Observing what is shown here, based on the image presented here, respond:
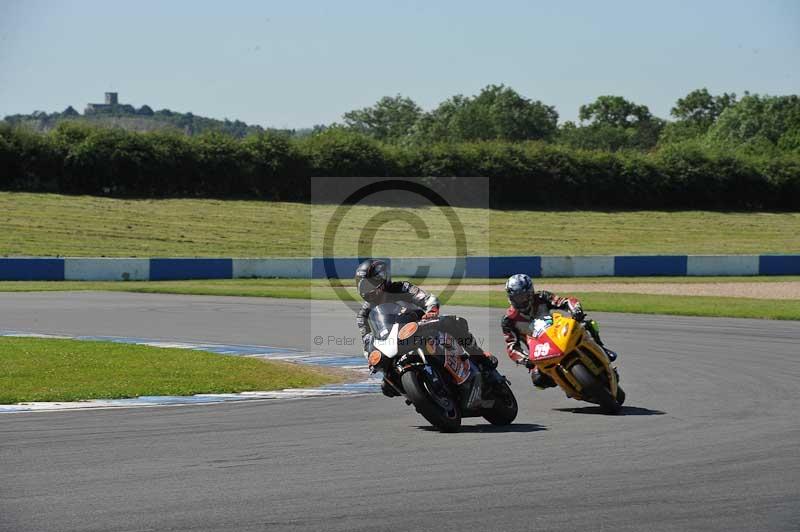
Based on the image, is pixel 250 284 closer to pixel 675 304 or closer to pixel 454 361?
pixel 675 304

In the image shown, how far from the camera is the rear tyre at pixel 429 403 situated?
380 inches

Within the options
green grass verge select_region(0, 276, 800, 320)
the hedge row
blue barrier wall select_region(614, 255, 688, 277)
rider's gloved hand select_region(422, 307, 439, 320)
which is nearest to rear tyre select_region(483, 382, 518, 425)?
rider's gloved hand select_region(422, 307, 439, 320)

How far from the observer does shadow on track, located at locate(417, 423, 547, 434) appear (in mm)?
9914

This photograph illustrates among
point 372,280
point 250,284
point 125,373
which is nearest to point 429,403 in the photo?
point 372,280

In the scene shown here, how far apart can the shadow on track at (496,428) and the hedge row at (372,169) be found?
143 ft

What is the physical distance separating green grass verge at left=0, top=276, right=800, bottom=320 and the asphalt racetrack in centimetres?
1105

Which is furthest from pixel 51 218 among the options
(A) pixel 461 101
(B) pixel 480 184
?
(A) pixel 461 101

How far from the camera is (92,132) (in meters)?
53.8

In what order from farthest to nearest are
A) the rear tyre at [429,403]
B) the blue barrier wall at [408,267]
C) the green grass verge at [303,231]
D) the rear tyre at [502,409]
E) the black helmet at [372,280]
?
the green grass verge at [303,231]
the blue barrier wall at [408,267]
the black helmet at [372,280]
the rear tyre at [502,409]
the rear tyre at [429,403]

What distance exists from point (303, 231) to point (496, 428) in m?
36.9

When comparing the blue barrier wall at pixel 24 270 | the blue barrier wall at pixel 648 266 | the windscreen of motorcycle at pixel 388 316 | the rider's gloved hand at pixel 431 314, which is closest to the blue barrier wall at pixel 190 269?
the blue barrier wall at pixel 24 270

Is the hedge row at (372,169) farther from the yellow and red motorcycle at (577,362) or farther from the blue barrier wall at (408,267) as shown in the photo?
the yellow and red motorcycle at (577,362)

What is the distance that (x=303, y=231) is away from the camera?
46625mm

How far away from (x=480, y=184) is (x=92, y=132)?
60.5 feet
